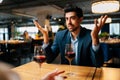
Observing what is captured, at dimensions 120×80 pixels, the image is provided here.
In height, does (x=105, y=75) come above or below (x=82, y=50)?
below

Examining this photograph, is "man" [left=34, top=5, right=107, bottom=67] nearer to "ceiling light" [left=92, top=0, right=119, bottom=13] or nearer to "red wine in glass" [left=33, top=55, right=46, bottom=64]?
"red wine in glass" [left=33, top=55, right=46, bottom=64]

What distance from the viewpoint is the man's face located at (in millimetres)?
1978

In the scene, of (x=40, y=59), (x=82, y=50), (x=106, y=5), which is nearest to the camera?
(x=40, y=59)

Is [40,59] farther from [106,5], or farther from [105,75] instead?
[106,5]

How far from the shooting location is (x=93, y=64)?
6.43 feet

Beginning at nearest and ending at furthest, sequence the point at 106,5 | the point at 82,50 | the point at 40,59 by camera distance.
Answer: the point at 40,59, the point at 82,50, the point at 106,5

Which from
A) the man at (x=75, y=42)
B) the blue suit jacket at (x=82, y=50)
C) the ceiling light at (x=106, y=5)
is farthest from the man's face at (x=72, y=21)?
the ceiling light at (x=106, y=5)

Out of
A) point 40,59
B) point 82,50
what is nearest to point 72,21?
point 82,50

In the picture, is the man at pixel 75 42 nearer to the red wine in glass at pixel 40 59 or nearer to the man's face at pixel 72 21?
the man's face at pixel 72 21

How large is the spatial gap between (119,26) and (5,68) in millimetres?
21735

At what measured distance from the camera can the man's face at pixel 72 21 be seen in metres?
1.98

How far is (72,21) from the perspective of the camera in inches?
79.2

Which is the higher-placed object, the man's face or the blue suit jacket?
the man's face

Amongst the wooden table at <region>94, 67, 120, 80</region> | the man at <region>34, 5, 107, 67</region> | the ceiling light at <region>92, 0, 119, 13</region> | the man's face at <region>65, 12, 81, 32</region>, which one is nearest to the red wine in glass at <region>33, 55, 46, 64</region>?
the wooden table at <region>94, 67, 120, 80</region>
